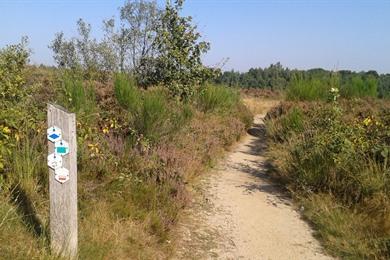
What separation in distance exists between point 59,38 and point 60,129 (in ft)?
43.8

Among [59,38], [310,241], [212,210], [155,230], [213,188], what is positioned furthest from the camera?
[59,38]

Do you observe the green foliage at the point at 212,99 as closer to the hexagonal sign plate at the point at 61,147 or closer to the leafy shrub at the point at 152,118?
the leafy shrub at the point at 152,118

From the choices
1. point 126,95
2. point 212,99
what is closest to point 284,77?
point 212,99

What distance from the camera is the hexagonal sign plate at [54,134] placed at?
3.35m

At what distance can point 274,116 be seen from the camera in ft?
43.8

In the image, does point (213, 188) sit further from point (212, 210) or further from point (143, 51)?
point (143, 51)

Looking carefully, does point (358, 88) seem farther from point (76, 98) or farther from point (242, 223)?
point (76, 98)

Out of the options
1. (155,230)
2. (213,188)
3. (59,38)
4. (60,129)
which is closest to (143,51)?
(59,38)

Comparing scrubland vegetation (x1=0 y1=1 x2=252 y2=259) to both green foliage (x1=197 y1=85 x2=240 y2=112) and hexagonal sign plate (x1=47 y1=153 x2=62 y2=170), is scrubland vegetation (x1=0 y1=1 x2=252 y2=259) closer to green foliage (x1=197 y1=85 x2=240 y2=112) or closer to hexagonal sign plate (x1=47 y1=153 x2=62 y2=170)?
hexagonal sign plate (x1=47 y1=153 x2=62 y2=170)

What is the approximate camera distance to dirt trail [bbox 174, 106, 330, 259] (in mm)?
4973

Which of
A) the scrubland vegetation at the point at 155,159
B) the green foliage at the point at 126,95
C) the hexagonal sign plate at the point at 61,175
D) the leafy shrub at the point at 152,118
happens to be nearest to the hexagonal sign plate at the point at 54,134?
the hexagonal sign plate at the point at 61,175

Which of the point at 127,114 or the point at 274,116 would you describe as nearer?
the point at 127,114

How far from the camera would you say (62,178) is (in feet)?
11.2

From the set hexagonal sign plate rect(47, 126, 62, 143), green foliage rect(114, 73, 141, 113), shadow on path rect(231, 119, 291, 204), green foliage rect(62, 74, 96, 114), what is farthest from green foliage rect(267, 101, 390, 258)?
green foliage rect(62, 74, 96, 114)
